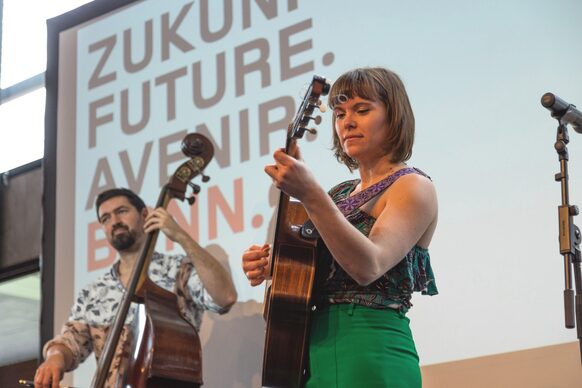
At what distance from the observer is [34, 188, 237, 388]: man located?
3238 mm

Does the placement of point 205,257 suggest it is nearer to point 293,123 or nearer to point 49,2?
point 293,123

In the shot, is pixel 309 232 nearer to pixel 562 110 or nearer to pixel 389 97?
pixel 389 97

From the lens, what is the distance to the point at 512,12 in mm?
2902

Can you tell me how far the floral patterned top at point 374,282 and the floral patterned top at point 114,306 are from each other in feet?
4.57

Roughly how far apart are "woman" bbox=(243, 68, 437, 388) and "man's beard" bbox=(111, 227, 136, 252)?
1789 millimetres

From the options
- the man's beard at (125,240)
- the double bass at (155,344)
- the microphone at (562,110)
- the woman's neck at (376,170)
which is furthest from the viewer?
the man's beard at (125,240)

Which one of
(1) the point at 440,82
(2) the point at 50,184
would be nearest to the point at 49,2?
(2) the point at 50,184

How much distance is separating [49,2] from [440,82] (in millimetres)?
2941

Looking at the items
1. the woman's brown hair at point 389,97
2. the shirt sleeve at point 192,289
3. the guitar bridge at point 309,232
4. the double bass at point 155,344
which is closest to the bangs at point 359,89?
the woman's brown hair at point 389,97

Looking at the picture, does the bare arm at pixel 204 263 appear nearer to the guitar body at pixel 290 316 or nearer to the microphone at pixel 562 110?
the guitar body at pixel 290 316

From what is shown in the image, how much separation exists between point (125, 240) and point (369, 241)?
7.30 feet

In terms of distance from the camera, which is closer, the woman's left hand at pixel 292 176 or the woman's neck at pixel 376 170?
the woman's left hand at pixel 292 176

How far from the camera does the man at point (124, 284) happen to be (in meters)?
3.24

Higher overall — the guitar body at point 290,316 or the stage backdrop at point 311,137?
the stage backdrop at point 311,137
